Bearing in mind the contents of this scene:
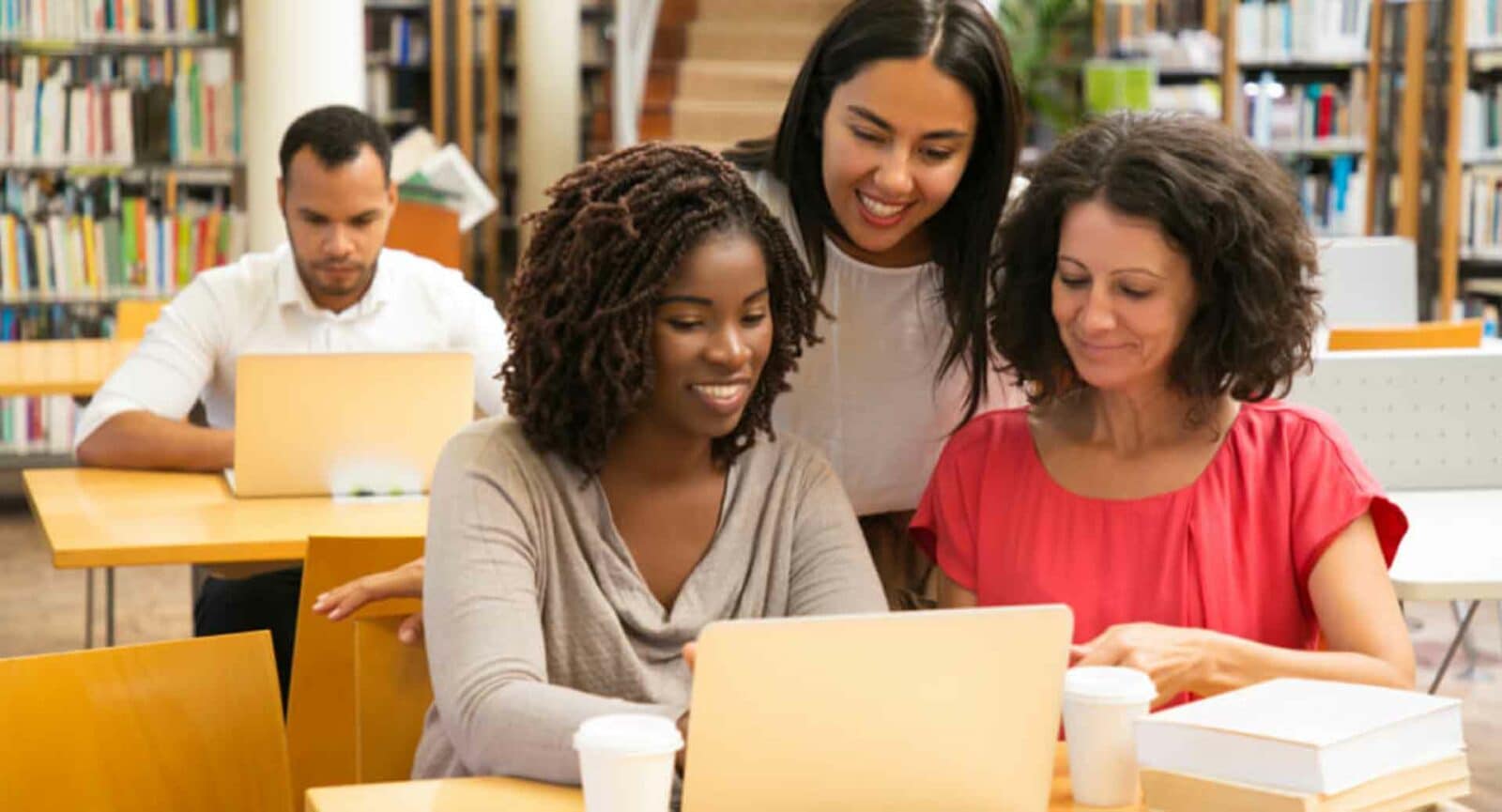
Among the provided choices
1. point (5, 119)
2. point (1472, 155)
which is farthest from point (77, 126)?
point (1472, 155)

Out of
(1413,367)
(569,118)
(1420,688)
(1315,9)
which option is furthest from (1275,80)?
(1413,367)

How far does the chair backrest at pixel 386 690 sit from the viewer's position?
6.40ft

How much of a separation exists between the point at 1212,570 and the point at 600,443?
625 mm

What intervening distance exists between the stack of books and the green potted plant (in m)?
6.97

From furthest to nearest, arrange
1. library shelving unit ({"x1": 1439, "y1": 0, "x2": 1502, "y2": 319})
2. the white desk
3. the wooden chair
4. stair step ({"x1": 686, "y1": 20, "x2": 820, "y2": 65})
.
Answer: stair step ({"x1": 686, "y1": 20, "x2": 820, "y2": 65}) → library shelving unit ({"x1": 1439, "y1": 0, "x2": 1502, "y2": 319}) → the wooden chair → the white desk

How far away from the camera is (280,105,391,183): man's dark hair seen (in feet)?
11.6

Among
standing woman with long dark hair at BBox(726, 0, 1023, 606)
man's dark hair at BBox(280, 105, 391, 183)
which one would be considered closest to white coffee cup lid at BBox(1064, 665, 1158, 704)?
standing woman with long dark hair at BBox(726, 0, 1023, 606)

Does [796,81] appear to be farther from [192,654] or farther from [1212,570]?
[192,654]

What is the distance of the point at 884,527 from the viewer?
2338 mm

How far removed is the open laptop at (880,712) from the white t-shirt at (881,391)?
90cm

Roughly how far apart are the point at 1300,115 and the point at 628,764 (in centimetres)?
719

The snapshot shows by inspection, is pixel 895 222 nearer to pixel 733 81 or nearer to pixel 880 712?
pixel 880 712

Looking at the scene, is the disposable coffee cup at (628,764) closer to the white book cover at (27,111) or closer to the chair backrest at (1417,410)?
the chair backrest at (1417,410)

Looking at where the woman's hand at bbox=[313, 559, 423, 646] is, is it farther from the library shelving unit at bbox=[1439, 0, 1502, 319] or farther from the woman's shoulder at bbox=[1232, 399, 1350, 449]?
the library shelving unit at bbox=[1439, 0, 1502, 319]
